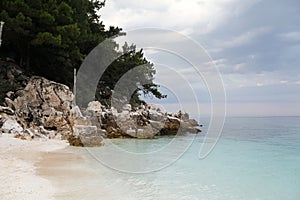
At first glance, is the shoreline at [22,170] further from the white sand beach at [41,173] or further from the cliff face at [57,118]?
the cliff face at [57,118]

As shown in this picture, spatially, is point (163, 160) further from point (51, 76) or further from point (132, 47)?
point (132, 47)

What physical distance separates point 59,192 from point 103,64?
815 inches

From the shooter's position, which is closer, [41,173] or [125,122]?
[41,173]

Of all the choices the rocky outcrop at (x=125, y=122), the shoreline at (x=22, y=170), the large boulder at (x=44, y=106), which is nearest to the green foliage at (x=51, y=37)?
the large boulder at (x=44, y=106)

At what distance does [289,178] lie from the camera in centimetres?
1032

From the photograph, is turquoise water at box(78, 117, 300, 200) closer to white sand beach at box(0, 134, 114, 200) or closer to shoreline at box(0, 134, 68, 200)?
white sand beach at box(0, 134, 114, 200)

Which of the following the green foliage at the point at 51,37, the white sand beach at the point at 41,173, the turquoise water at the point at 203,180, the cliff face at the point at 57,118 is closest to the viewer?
the white sand beach at the point at 41,173

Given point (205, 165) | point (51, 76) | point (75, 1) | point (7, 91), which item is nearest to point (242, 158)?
point (205, 165)

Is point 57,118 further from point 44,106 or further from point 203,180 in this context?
point 203,180

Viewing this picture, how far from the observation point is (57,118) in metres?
16.6

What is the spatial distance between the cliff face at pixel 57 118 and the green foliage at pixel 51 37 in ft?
8.73

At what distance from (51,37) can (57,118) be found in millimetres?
4678

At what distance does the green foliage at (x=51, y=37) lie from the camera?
1692 cm

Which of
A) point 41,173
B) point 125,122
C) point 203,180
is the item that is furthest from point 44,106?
point 203,180
